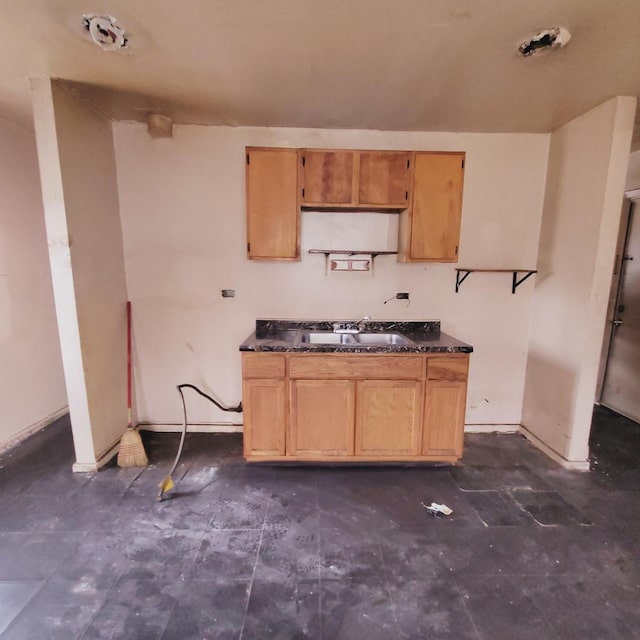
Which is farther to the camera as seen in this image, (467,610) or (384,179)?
(384,179)

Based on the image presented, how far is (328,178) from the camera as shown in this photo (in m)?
2.32

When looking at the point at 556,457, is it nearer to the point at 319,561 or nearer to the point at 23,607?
the point at 319,561

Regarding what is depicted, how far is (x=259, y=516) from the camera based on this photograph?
1.86 m

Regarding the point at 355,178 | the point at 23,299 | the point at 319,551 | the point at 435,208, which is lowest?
the point at 319,551

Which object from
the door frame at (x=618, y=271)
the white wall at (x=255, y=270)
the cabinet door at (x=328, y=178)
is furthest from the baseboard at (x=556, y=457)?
the cabinet door at (x=328, y=178)

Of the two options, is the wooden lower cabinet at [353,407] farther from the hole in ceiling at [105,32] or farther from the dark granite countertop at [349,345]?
the hole in ceiling at [105,32]

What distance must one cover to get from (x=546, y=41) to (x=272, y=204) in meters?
1.65

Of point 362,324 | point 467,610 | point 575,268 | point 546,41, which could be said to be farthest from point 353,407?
point 546,41

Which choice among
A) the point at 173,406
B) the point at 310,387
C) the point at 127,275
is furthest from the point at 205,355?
the point at 310,387

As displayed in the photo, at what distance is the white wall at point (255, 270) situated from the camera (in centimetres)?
251

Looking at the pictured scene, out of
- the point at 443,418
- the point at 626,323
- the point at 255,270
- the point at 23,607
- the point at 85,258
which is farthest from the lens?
the point at 626,323

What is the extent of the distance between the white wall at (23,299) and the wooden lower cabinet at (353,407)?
6.25 feet

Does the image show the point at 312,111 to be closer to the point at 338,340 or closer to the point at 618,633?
the point at 338,340

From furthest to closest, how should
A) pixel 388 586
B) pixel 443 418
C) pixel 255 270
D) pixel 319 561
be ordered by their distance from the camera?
pixel 255 270, pixel 443 418, pixel 319 561, pixel 388 586
